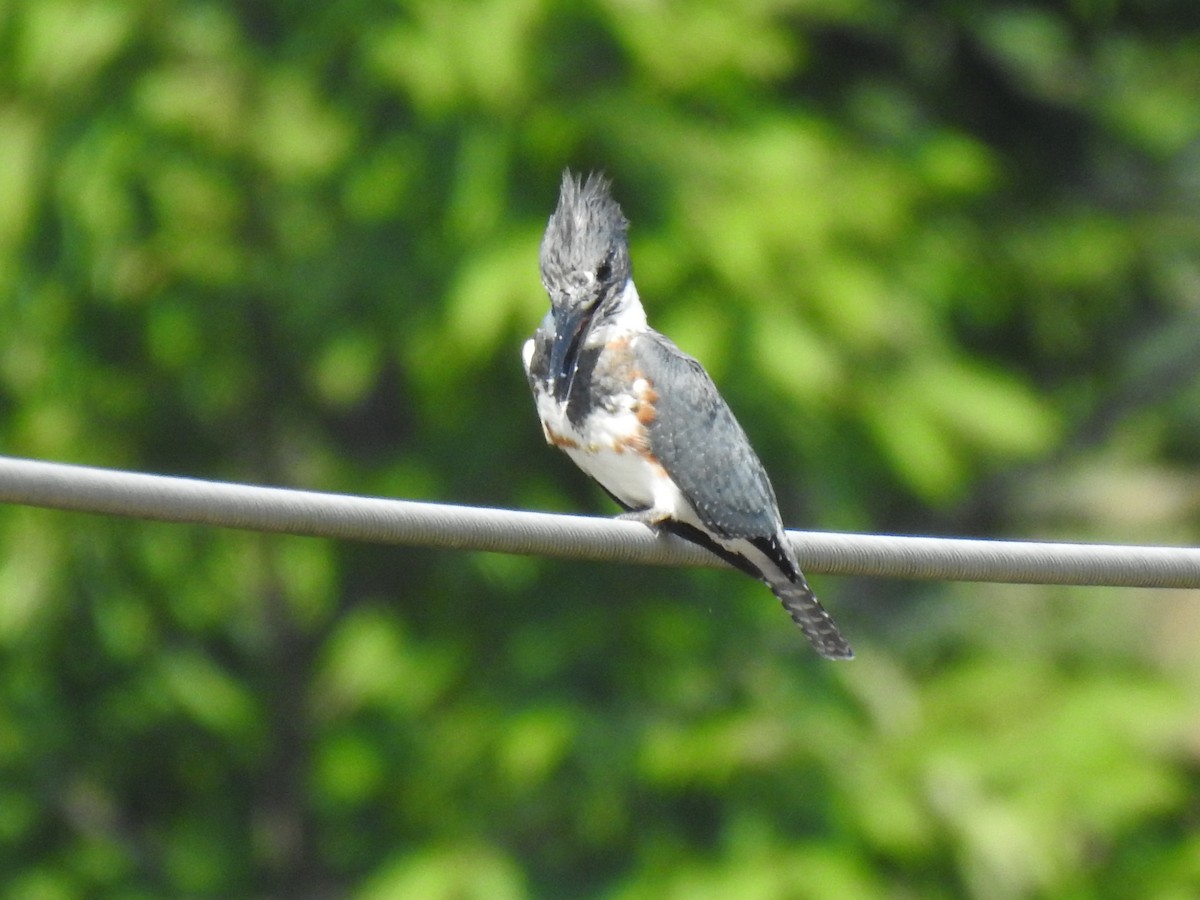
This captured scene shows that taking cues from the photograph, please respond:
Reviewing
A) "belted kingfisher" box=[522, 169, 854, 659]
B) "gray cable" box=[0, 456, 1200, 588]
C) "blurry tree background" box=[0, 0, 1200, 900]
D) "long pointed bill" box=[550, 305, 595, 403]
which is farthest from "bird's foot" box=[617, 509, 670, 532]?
"blurry tree background" box=[0, 0, 1200, 900]

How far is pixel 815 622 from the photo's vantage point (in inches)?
120

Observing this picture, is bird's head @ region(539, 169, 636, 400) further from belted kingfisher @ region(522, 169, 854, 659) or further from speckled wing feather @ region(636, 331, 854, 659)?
speckled wing feather @ region(636, 331, 854, 659)

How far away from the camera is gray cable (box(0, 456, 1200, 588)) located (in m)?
1.72

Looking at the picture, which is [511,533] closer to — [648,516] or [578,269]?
[648,516]

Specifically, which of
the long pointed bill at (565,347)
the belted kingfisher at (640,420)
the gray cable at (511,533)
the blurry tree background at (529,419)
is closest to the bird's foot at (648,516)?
the belted kingfisher at (640,420)

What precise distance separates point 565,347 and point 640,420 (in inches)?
7.5

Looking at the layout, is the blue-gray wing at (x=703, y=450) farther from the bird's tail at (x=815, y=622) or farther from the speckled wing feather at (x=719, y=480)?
the bird's tail at (x=815, y=622)

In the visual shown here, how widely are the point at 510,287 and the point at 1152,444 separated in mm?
3329

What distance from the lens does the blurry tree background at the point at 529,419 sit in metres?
5.28

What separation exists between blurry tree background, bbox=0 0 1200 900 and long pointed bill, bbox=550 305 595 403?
1.86 metres

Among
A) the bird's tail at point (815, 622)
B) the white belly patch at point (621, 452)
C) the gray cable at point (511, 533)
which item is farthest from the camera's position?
the white belly patch at point (621, 452)

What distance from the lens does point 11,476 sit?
1.66 m

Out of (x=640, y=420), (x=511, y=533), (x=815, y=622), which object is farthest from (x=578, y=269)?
(x=511, y=533)

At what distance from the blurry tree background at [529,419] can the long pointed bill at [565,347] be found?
1.86 m
